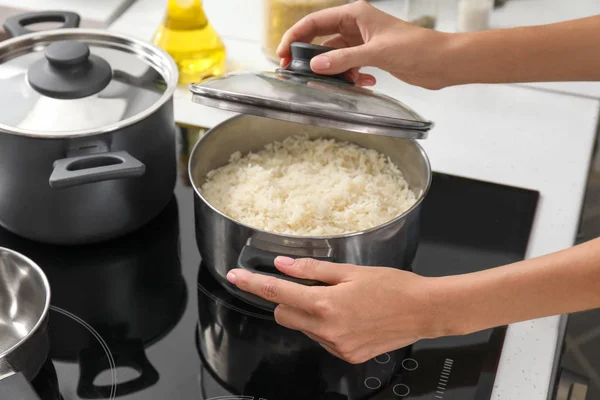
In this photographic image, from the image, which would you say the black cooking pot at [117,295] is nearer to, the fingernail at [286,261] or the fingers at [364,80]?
the fingernail at [286,261]

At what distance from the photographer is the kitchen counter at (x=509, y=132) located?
3.64 feet

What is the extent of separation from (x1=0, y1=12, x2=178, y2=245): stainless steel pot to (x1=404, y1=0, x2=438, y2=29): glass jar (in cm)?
55

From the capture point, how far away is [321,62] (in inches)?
36.5

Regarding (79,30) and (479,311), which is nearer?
(479,311)

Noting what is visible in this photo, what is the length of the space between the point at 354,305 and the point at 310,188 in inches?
10.3

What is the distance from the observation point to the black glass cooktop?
824mm

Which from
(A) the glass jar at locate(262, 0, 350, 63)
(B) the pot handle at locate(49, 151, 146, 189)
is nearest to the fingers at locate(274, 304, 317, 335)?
(B) the pot handle at locate(49, 151, 146, 189)

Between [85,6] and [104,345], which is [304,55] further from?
[85,6]

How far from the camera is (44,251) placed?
1.01 m

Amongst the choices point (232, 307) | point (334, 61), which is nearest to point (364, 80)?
point (334, 61)

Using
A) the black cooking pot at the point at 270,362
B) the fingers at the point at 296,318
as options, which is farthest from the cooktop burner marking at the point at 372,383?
the fingers at the point at 296,318

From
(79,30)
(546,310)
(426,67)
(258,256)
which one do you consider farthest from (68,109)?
(546,310)

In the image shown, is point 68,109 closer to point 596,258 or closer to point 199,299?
point 199,299

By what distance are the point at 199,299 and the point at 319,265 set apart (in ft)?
0.78
